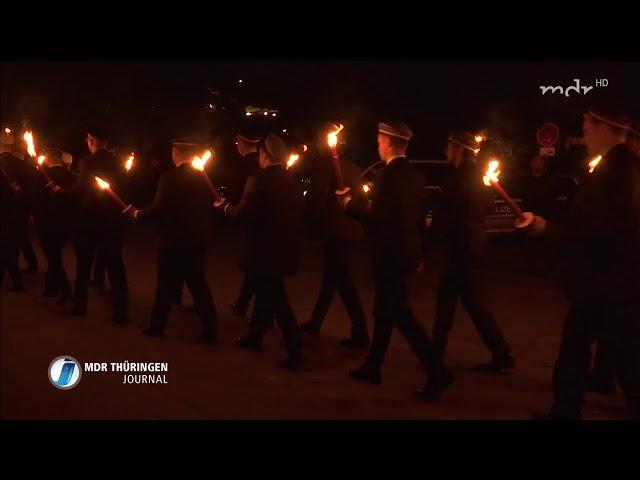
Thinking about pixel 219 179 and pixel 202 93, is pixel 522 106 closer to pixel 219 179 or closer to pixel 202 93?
Result: pixel 202 93

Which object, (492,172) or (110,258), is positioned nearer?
(492,172)

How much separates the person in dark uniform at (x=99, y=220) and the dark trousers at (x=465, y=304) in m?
3.23

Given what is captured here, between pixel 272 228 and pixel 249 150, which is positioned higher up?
pixel 249 150

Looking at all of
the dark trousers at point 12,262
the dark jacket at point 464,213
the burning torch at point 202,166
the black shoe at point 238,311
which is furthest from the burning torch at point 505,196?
the dark trousers at point 12,262

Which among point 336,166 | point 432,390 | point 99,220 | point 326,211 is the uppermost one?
point 336,166

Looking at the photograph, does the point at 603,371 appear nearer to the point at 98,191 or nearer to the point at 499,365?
the point at 499,365

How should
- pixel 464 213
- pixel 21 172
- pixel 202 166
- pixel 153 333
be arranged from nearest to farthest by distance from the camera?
pixel 464 213
pixel 202 166
pixel 153 333
pixel 21 172

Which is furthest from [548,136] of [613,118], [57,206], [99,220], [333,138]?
[613,118]

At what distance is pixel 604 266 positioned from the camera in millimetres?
4973

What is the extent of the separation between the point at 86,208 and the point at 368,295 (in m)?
3.72

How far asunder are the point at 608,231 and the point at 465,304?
1.89 meters

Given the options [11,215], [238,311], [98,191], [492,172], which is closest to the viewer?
[492,172]

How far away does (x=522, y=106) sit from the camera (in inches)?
1074

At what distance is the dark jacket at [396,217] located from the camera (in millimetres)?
5840
